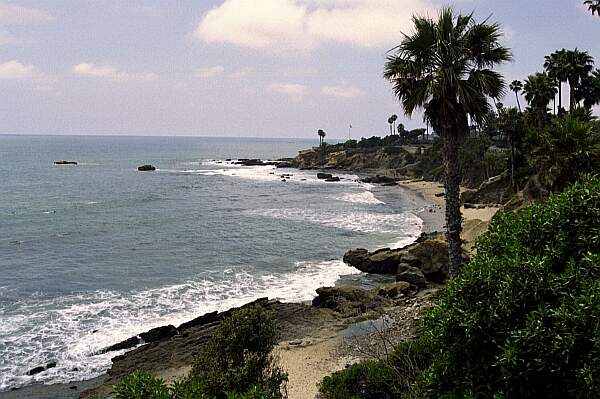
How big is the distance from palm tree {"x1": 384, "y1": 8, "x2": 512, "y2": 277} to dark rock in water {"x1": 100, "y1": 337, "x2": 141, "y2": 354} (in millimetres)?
15487

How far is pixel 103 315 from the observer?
84.1 feet

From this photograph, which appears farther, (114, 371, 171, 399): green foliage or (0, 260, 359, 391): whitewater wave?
(0, 260, 359, 391): whitewater wave

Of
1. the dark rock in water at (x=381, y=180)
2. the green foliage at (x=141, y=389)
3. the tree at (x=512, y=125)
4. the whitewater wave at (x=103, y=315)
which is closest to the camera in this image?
the green foliage at (x=141, y=389)

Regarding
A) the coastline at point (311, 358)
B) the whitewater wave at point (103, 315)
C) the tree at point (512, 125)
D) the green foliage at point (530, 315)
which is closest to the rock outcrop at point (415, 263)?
the whitewater wave at point (103, 315)

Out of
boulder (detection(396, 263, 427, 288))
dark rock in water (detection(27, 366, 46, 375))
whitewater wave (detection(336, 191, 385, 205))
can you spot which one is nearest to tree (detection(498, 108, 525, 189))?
whitewater wave (detection(336, 191, 385, 205))

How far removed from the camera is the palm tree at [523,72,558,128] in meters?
43.5

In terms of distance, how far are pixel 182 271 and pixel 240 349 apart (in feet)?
74.5

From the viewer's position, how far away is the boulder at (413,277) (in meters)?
28.5

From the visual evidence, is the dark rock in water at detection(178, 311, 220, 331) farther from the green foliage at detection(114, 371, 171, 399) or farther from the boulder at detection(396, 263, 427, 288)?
the green foliage at detection(114, 371, 171, 399)

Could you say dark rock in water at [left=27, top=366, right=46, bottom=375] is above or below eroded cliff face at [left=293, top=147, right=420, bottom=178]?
below

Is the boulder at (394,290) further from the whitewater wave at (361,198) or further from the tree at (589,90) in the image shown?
the whitewater wave at (361,198)

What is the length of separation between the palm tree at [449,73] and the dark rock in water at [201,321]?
46.7 feet

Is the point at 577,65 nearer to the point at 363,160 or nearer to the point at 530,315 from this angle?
the point at 530,315

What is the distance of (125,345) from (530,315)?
1985cm
